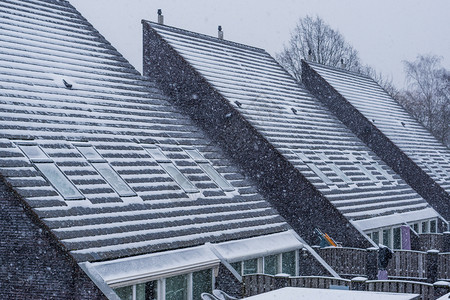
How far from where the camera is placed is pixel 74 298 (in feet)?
39.2

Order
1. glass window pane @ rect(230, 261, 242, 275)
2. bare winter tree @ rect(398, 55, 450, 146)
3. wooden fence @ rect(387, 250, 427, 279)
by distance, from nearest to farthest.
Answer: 1. glass window pane @ rect(230, 261, 242, 275)
2. wooden fence @ rect(387, 250, 427, 279)
3. bare winter tree @ rect(398, 55, 450, 146)

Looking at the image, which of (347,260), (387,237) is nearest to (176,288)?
(347,260)

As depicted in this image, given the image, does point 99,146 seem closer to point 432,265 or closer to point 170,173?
point 170,173

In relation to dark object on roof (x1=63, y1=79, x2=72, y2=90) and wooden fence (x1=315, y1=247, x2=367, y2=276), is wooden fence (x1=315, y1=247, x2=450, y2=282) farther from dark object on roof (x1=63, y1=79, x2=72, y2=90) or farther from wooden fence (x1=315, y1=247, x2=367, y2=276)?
dark object on roof (x1=63, y1=79, x2=72, y2=90)

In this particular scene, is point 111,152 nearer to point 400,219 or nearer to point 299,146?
point 299,146

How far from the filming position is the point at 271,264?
17.2m

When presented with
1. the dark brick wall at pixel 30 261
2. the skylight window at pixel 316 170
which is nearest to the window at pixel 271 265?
the skylight window at pixel 316 170

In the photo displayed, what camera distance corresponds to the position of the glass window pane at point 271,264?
1698 cm

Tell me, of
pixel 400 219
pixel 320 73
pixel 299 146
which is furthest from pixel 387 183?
pixel 320 73

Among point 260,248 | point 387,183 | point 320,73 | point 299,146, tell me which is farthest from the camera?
point 320,73

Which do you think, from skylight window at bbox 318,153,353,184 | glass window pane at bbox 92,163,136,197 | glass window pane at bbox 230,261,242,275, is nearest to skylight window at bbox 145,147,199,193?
glass window pane at bbox 92,163,136,197

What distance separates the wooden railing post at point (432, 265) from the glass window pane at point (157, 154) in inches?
285

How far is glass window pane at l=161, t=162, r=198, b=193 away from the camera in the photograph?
16.5 metres

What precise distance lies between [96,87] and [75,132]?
263 centimetres
